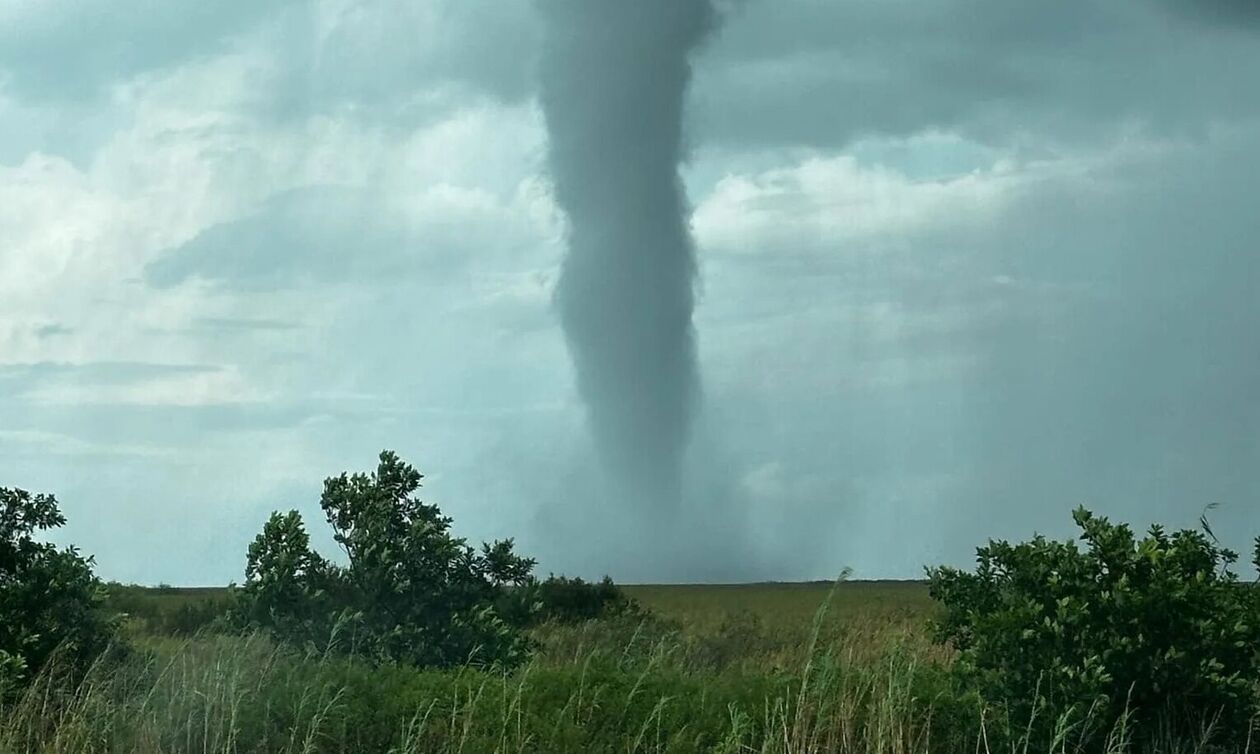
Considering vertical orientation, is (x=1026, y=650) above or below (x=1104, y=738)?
above

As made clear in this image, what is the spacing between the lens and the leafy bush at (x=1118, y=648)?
478 inches

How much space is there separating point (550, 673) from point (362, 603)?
3.60 m

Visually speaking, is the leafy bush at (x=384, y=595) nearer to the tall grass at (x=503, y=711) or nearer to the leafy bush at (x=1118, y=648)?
the tall grass at (x=503, y=711)

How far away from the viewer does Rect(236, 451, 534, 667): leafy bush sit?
17219 millimetres

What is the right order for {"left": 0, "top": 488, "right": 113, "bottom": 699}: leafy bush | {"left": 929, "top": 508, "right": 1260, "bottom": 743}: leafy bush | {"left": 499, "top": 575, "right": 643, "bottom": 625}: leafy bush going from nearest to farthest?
{"left": 929, "top": 508, "right": 1260, "bottom": 743}: leafy bush
{"left": 0, "top": 488, "right": 113, "bottom": 699}: leafy bush
{"left": 499, "top": 575, "right": 643, "bottom": 625}: leafy bush

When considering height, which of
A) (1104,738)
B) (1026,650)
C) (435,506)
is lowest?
(1104,738)

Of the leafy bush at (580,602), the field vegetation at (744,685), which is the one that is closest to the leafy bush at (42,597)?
the field vegetation at (744,685)

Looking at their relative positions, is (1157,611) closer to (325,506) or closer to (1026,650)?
(1026,650)

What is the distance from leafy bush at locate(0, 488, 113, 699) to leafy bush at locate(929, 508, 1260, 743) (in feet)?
33.4

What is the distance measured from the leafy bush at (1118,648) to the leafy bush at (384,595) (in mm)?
6790

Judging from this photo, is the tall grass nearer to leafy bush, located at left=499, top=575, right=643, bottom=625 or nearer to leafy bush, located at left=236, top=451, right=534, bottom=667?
leafy bush, located at left=236, top=451, right=534, bottom=667

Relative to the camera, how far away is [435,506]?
1833 cm

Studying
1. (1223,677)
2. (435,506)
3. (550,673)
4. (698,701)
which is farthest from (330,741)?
(1223,677)

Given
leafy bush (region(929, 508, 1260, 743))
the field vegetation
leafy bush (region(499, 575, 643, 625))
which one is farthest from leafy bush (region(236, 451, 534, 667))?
leafy bush (region(499, 575, 643, 625))
